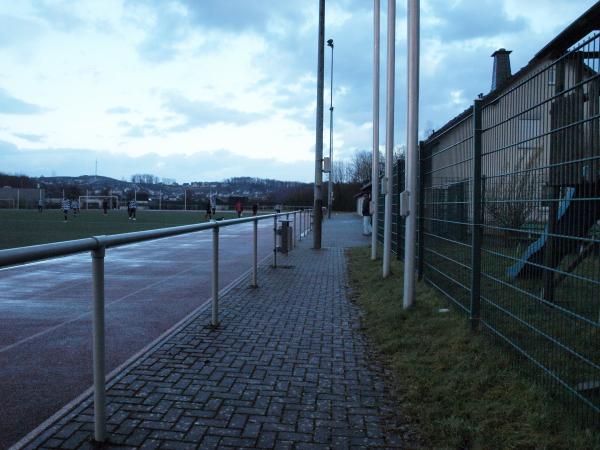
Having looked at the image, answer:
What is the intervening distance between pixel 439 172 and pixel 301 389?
11.9ft

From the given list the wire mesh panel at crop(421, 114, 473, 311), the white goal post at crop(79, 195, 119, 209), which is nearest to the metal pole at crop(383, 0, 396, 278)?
the wire mesh panel at crop(421, 114, 473, 311)

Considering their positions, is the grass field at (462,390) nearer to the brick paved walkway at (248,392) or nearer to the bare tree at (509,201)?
the brick paved walkway at (248,392)

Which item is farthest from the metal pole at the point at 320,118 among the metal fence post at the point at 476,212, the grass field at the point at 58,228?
the metal fence post at the point at 476,212

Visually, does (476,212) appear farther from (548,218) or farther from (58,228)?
(58,228)

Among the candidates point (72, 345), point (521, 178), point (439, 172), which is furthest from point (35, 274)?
point (521, 178)

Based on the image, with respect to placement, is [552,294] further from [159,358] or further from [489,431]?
[159,358]

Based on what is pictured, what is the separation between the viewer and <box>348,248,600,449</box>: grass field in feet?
9.62

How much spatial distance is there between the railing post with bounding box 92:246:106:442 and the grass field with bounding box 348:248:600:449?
180 cm

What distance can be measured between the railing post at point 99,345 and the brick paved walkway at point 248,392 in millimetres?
144

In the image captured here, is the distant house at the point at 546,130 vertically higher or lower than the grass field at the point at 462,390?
higher

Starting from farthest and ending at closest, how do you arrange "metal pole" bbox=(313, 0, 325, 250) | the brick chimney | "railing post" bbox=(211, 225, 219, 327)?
the brick chimney → "metal pole" bbox=(313, 0, 325, 250) → "railing post" bbox=(211, 225, 219, 327)

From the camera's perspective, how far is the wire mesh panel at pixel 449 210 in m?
5.39

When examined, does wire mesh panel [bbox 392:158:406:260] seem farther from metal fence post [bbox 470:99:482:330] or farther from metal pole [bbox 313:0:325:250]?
metal pole [bbox 313:0:325:250]

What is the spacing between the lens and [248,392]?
3.77m
